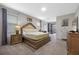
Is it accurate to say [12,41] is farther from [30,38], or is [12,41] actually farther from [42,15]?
[42,15]

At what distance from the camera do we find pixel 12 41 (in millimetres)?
2148

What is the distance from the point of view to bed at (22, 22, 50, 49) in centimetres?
218

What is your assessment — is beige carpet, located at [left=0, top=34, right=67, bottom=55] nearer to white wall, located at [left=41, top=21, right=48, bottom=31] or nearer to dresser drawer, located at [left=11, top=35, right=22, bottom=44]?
dresser drawer, located at [left=11, top=35, right=22, bottom=44]

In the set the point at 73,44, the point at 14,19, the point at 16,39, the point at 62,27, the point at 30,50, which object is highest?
the point at 14,19

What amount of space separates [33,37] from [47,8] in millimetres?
917

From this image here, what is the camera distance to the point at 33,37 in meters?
2.22

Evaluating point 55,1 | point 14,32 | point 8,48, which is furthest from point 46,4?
point 8,48

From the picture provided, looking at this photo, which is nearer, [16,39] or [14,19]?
[14,19]

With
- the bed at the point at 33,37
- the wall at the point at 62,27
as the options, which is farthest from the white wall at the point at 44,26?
the wall at the point at 62,27

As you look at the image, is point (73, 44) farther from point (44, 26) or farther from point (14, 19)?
point (14, 19)

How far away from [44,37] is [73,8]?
3.77 feet

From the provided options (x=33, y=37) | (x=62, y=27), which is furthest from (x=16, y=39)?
(x=62, y=27)

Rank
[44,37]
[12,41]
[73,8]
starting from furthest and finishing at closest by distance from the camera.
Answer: [44,37]
[12,41]
[73,8]

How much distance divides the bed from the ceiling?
0.47m
